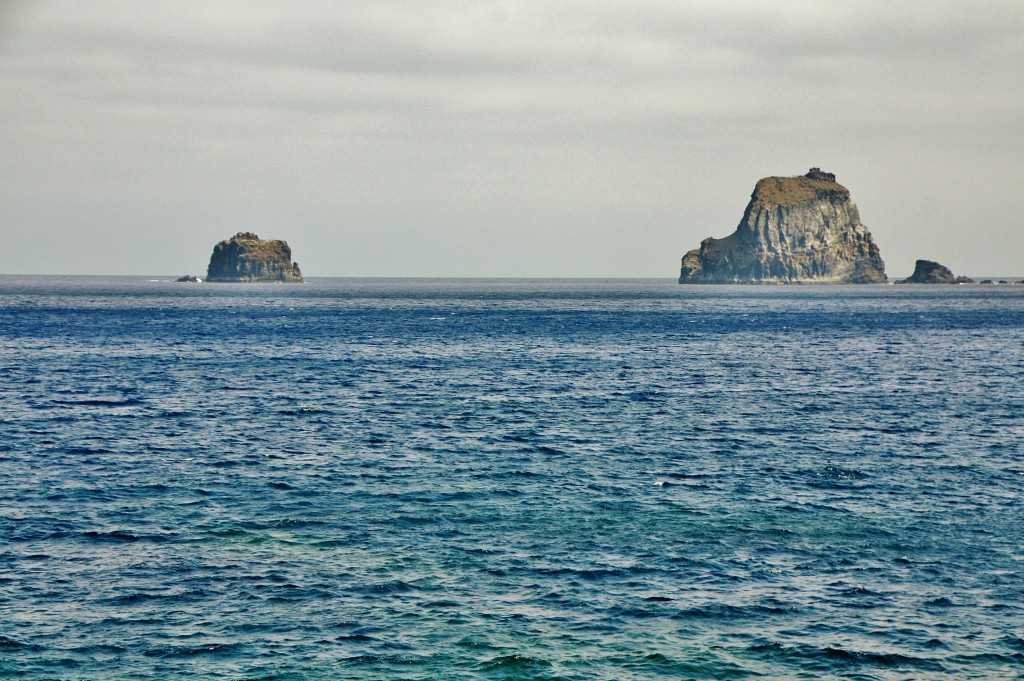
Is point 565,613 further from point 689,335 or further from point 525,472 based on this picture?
point 689,335

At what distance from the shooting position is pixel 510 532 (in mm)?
31719

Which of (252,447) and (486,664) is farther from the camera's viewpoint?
(252,447)

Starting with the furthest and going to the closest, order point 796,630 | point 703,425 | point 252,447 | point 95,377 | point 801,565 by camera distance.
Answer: point 95,377
point 703,425
point 252,447
point 801,565
point 796,630

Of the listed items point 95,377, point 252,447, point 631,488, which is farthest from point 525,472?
point 95,377

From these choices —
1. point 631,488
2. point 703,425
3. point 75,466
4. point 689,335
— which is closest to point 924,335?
point 689,335

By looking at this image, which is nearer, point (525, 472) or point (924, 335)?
point (525, 472)

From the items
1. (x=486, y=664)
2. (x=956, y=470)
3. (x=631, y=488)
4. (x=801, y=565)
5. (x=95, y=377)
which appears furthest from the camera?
(x=95, y=377)

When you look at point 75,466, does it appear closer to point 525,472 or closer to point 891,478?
point 525,472

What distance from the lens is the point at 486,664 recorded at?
2167 cm

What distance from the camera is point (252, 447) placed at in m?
46.6

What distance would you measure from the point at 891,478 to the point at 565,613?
20.4m

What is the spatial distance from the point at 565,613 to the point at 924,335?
122 meters

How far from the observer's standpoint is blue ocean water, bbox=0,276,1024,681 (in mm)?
22406

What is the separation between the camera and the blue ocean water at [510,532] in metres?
22.4
